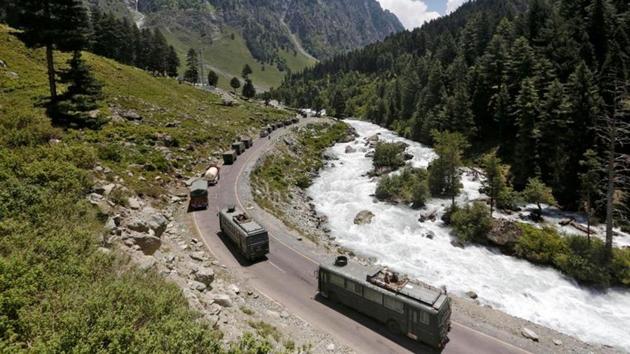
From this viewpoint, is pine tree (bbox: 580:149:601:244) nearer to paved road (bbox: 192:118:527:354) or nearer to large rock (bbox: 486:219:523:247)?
large rock (bbox: 486:219:523:247)

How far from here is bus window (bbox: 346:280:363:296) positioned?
21.0m

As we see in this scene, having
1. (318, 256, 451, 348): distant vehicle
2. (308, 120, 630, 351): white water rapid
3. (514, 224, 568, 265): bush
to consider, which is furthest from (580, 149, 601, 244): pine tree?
(318, 256, 451, 348): distant vehicle

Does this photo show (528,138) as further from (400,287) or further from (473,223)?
(400,287)

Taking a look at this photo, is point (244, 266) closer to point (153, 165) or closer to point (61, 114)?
point (153, 165)

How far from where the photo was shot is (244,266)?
27.0 m

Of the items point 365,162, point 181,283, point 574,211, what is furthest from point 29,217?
point 365,162

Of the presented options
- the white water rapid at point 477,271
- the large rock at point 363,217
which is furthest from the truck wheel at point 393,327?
the large rock at point 363,217

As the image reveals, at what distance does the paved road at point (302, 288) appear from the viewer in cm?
1944

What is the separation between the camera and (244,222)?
96.0 feet

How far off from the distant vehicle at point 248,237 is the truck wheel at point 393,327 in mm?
11807

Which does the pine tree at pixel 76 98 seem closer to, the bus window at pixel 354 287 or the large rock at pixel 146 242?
the large rock at pixel 146 242

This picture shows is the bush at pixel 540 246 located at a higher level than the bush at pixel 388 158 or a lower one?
lower

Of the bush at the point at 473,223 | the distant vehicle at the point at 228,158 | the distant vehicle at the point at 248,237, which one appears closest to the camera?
the distant vehicle at the point at 248,237

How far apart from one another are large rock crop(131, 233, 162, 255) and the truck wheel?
16.7m
